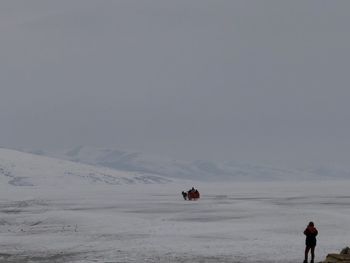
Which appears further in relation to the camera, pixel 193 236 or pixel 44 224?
pixel 44 224

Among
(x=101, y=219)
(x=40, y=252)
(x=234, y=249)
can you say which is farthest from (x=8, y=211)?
(x=234, y=249)

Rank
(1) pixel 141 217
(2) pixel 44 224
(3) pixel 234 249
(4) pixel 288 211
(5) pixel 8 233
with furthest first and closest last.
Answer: (4) pixel 288 211 < (1) pixel 141 217 < (2) pixel 44 224 < (5) pixel 8 233 < (3) pixel 234 249

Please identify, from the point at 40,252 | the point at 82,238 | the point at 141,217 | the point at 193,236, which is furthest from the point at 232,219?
the point at 40,252

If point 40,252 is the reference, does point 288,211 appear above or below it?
above

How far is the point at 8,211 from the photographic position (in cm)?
6084

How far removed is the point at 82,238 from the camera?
3806 cm

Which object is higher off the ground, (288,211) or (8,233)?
(288,211)

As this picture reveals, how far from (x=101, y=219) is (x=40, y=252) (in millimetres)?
17419

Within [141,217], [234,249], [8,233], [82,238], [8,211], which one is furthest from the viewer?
[8,211]

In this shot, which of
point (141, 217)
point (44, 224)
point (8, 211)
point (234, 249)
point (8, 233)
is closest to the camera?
point (234, 249)

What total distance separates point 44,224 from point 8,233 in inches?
217

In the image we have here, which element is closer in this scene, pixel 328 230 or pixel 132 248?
pixel 132 248

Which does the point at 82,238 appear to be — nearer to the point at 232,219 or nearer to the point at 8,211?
the point at 232,219

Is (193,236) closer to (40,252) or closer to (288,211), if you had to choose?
(40,252)
